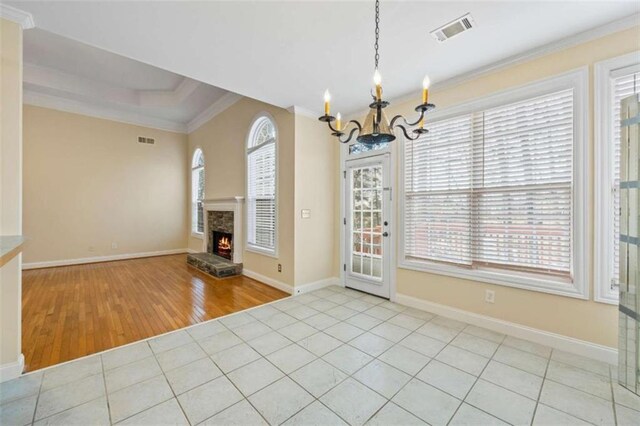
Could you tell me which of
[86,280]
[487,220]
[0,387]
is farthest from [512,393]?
[86,280]

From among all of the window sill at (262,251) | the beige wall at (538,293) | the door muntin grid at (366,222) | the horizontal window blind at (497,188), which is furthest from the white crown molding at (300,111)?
the window sill at (262,251)

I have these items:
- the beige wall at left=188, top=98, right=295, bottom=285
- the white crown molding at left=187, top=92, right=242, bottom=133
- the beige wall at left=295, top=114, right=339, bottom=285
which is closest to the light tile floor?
the beige wall at left=295, top=114, right=339, bottom=285

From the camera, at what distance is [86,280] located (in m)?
4.60

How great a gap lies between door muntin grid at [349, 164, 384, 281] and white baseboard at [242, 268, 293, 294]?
1065 millimetres

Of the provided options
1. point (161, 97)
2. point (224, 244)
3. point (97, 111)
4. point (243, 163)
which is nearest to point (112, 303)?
point (224, 244)

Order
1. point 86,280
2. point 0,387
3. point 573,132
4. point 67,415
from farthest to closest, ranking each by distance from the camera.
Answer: point 86,280
point 573,132
point 0,387
point 67,415

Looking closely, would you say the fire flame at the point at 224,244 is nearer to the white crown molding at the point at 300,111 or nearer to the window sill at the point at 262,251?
the window sill at the point at 262,251

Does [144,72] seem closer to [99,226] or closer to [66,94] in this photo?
[66,94]

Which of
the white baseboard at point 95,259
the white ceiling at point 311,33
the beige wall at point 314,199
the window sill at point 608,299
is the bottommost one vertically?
the white baseboard at point 95,259

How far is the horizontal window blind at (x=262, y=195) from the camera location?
179 inches

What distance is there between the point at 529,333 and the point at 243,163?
492cm

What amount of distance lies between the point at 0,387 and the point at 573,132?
5.04 metres

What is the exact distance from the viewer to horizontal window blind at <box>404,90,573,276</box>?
8.06 feet

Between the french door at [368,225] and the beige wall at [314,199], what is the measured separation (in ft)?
1.13
